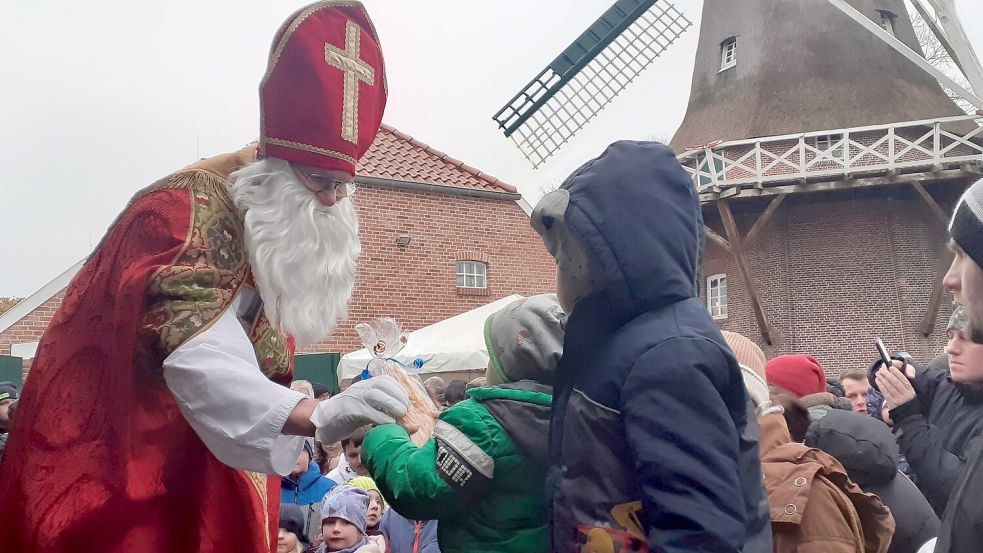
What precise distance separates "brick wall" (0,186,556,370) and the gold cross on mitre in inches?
429

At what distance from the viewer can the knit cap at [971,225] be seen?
1507mm

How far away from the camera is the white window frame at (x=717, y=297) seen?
1814cm

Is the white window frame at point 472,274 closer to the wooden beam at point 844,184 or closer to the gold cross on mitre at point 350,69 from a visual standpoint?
the wooden beam at point 844,184

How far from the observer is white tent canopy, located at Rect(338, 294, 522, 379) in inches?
358

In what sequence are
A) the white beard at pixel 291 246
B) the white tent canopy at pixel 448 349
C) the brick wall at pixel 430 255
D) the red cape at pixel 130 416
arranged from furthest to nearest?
the brick wall at pixel 430 255, the white tent canopy at pixel 448 349, the white beard at pixel 291 246, the red cape at pixel 130 416

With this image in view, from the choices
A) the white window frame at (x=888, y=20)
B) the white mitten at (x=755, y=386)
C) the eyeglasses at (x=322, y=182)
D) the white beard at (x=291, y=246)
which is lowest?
the white mitten at (x=755, y=386)

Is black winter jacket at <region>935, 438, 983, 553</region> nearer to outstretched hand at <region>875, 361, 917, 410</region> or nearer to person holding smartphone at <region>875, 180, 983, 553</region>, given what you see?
person holding smartphone at <region>875, 180, 983, 553</region>

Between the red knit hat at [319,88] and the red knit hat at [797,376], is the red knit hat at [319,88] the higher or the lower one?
the higher one

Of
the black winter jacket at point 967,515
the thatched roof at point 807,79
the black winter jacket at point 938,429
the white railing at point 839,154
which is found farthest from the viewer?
the thatched roof at point 807,79

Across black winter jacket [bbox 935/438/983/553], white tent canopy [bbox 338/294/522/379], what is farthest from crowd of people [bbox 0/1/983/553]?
white tent canopy [bbox 338/294/522/379]

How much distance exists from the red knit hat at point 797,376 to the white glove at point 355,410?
1905 mm

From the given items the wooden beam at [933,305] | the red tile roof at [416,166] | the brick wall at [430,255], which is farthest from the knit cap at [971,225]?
the wooden beam at [933,305]

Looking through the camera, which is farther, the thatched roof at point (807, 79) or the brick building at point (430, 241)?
the thatched roof at point (807, 79)

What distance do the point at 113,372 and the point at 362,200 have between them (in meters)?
11.6
